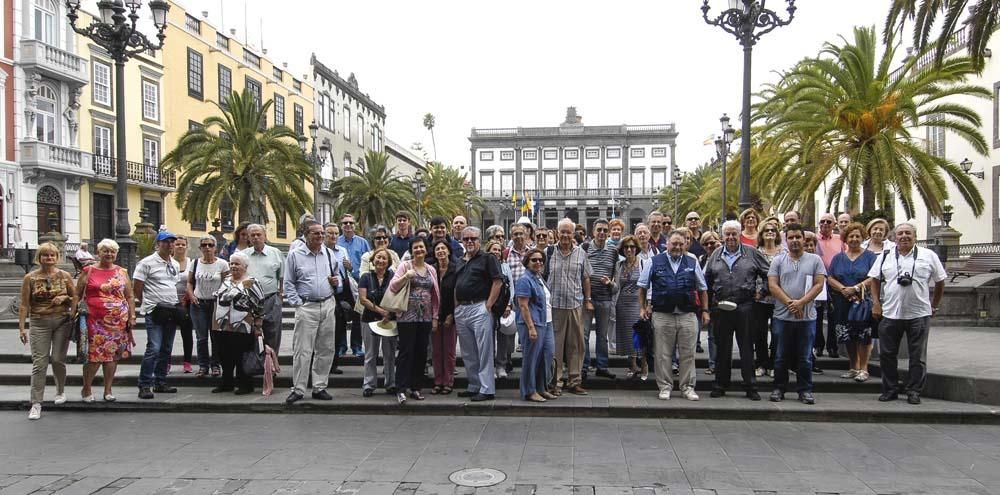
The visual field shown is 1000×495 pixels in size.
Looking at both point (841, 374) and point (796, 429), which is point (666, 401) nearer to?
point (796, 429)

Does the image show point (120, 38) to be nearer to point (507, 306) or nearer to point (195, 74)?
point (507, 306)

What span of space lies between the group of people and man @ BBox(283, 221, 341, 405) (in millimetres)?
16

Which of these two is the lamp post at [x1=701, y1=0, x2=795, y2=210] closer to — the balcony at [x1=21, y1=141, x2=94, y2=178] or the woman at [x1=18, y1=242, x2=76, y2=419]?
the woman at [x1=18, y1=242, x2=76, y2=419]

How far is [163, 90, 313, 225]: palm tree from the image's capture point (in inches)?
933

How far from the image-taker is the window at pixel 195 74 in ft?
110

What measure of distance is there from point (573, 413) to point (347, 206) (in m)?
31.7

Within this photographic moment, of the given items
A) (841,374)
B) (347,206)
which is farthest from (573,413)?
(347,206)

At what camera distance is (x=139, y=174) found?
29.6 meters

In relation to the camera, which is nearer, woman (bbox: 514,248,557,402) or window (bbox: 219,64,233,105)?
woman (bbox: 514,248,557,402)

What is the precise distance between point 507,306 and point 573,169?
233ft

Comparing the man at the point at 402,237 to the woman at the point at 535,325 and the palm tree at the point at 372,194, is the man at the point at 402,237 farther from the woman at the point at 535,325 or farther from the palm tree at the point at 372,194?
the palm tree at the point at 372,194

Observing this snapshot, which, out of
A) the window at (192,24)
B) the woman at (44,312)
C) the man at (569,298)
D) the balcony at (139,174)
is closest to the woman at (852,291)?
the man at (569,298)

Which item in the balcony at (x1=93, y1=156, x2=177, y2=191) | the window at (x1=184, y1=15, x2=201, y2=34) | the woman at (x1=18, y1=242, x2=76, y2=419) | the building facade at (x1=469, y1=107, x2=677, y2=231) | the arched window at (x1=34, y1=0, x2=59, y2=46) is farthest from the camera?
the building facade at (x1=469, y1=107, x2=677, y2=231)

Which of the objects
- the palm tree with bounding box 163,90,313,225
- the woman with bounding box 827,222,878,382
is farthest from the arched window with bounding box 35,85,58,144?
the woman with bounding box 827,222,878,382
